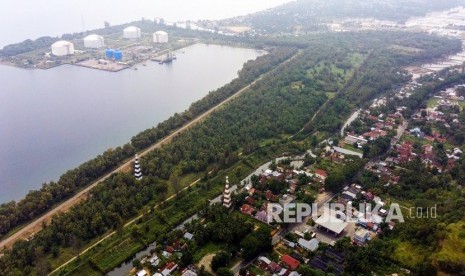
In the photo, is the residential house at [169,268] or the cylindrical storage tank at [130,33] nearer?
the residential house at [169,268]

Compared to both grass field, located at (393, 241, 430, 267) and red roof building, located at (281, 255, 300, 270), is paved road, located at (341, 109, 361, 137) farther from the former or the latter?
red roof building, located at (281, 255, 300, 270)

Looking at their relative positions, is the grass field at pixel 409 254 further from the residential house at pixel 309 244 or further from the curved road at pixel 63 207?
the curved road at pixel 63 207

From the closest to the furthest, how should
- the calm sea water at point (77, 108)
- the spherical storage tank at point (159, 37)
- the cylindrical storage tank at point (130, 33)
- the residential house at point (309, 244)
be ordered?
the residential house at point (309, 244) → the calm sea water at point (77, 108) → the spherical storage tank at point (159, 37) → the cylindrical storage tank at point (130, 33)

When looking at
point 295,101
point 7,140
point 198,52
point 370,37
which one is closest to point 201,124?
point 295,101

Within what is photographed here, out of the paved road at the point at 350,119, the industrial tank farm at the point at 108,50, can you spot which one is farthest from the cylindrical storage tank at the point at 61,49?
the paved road at the point at 350,119

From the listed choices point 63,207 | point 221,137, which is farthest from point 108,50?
point 63,207

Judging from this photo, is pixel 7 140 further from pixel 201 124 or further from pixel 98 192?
pixel 201 124

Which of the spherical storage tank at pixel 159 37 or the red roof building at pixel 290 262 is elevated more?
the spherical storage tank at pixel 159 37

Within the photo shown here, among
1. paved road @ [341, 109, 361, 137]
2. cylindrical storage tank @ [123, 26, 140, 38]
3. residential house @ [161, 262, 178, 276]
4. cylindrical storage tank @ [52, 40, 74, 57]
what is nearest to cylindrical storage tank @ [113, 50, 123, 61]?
cylindrical storage tank @ [52, 40, 74, 57]
